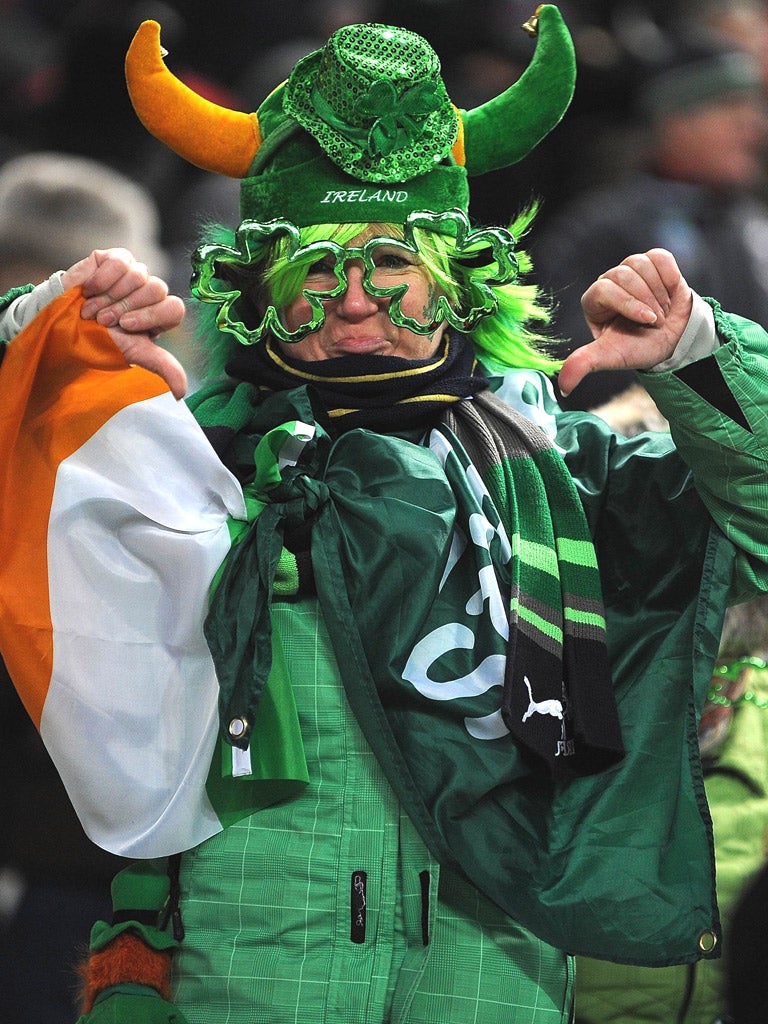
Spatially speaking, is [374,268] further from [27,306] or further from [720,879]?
[720,879]

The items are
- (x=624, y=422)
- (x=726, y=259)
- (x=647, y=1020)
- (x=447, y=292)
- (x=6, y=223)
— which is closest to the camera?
(x=447, y=292)

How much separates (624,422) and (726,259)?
2.46 feet

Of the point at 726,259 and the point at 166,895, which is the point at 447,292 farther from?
the point at 726,259

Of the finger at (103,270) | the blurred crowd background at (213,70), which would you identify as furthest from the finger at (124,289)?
the blurred crowd background at (213,70)

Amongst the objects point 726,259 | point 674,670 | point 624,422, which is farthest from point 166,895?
point 726,259

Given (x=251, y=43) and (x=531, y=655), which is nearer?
(x=531, y=655)

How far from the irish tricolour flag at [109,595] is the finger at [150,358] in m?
0.08

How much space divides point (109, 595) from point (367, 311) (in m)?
0.43

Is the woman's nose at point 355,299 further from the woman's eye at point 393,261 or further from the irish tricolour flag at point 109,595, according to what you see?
A: the irish tricolour flag at point 109,595

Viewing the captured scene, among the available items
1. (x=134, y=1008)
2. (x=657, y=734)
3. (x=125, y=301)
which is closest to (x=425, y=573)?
(x=657, y=734)

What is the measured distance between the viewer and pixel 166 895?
4.66ft

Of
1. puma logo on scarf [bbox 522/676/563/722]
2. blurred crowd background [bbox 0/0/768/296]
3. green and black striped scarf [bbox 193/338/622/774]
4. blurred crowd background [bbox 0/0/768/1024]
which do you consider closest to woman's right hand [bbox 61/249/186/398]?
green and black striped scarf [bbox 193/338/622/774]

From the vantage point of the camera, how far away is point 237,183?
2562mm

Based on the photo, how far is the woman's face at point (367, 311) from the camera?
1.52 meters
